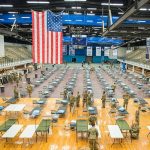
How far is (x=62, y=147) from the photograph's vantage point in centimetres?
1302

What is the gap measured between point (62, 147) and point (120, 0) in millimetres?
11075

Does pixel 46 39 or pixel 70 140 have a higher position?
pixel 46 39

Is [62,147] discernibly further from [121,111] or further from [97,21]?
[97,21]

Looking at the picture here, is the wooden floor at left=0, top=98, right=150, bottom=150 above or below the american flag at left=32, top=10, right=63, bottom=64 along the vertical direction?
below

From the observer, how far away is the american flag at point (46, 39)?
1089 cm

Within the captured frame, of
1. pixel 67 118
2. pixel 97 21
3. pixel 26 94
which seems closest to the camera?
pixel 67 118

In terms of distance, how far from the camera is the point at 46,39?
11.1 meters

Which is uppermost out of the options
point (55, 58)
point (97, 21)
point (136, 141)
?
point (97, 21)

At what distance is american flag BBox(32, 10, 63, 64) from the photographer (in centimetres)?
1089

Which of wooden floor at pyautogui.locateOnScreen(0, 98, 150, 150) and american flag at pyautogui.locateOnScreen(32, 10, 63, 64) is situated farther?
wooden floor at pyautogui.locateOnScreen(0, 98, 150, 150)

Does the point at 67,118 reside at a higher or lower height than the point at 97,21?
lower

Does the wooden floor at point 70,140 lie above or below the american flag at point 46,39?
below

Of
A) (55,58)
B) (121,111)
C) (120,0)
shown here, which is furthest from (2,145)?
(120,0)

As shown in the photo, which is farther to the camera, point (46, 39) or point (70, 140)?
point (70, 140)
